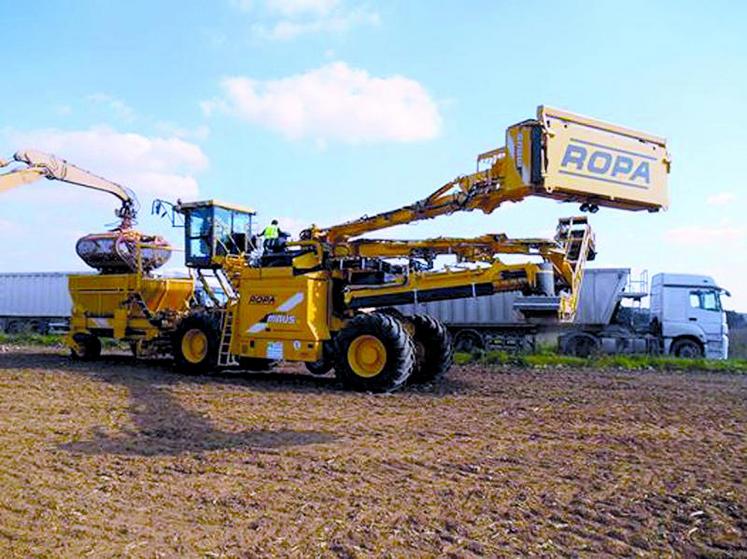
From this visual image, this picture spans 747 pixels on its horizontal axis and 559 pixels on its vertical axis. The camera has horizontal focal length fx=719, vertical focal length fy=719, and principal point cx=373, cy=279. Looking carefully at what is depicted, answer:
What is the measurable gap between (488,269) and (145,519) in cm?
726

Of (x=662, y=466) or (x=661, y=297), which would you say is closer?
(x=662, y=466)

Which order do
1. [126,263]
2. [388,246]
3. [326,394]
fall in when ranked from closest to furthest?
[326,394]
[388,246]
[126,263]

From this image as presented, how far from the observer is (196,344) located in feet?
46.0

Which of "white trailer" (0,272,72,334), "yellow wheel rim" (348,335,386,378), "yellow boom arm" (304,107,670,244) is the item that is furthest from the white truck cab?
"white trailer" (0,272,72,334)

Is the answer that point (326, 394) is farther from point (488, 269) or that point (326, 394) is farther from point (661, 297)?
point (661, 297)

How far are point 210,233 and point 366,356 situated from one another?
5002mm

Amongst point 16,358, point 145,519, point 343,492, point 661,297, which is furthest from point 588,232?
point 16,358

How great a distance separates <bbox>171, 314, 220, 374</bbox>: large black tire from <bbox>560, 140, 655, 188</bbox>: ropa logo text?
24.3 feet

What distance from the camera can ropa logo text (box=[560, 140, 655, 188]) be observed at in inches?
367

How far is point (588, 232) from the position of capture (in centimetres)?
1166

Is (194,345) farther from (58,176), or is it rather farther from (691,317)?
(691,317)

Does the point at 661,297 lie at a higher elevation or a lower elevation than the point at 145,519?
higher

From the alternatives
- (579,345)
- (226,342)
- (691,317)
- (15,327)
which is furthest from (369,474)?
(15,327)

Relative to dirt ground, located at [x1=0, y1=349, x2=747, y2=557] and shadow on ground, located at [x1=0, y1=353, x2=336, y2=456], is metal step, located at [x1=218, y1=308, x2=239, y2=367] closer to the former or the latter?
shadow on ground, located at [x1=0, y1=353, x2=336, y2=456]
